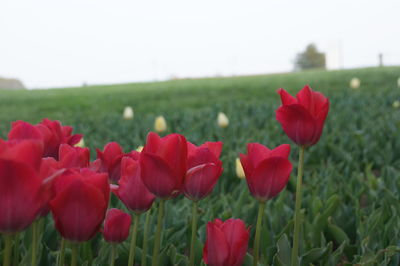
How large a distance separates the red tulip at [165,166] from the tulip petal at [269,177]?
0.19 metres

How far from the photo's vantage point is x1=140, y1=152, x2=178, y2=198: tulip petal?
834 mm

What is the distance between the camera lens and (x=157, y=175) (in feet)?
2.78

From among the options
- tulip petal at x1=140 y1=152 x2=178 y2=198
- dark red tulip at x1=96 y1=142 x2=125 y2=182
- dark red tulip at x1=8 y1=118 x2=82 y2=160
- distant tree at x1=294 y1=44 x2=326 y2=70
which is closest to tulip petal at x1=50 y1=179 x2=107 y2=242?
tulip petal at x1=140 y1=152 x2=178 y2=198

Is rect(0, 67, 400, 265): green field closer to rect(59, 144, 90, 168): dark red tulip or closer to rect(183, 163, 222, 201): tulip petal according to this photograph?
rect(183, 163, 222, 201): tulip petal

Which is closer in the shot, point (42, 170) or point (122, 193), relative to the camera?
point (42, 170)

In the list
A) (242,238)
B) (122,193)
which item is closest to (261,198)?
(242,238)

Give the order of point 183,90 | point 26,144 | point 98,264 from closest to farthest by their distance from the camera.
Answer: point 26,144, point 98,264, point 183,90

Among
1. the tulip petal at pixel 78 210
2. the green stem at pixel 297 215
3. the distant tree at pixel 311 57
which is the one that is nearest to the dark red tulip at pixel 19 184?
the tulip petal at pixel 78 210

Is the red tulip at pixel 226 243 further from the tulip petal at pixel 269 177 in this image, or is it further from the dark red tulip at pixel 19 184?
the dark red tulip at pixel 19 184

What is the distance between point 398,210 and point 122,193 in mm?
1440

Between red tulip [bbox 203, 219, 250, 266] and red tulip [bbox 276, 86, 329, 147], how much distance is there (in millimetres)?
241

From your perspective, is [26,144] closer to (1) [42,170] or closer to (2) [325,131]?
(1) [42,170]

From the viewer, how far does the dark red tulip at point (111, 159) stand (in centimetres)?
111

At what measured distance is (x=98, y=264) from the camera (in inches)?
50.8
